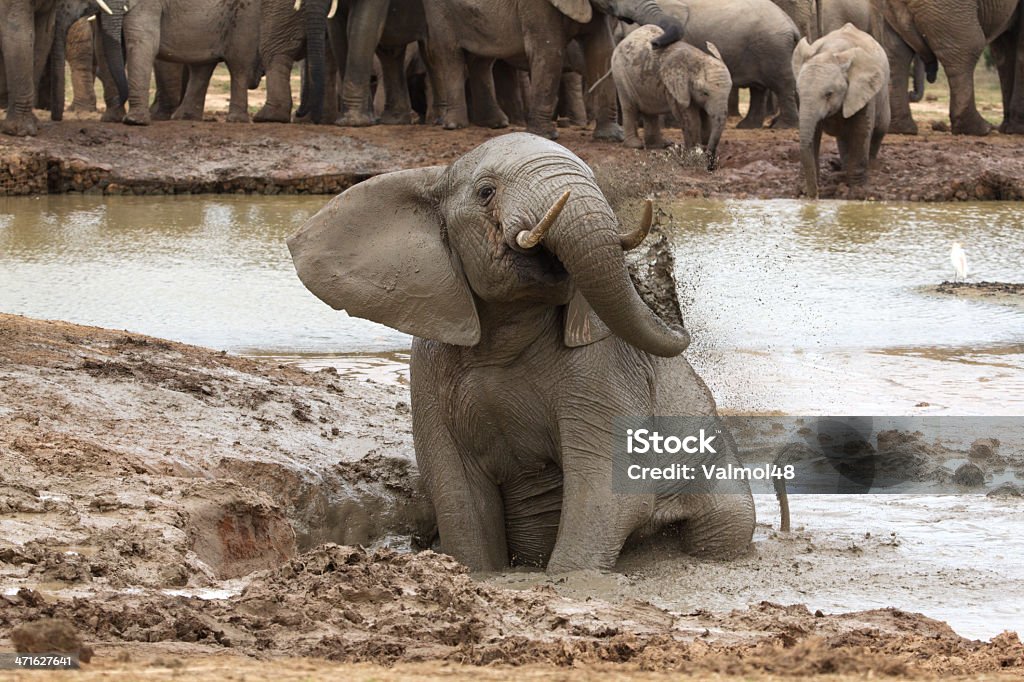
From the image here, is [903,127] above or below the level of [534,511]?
above

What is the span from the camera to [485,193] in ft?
17.9

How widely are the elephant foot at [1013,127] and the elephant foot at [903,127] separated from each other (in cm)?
106

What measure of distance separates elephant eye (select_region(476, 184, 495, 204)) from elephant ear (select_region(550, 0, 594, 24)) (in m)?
14.1

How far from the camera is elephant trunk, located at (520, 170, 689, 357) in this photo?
511 cm

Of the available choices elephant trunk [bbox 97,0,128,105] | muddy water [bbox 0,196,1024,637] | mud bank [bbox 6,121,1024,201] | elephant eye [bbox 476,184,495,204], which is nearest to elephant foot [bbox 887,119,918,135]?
mud bank [bbox 6,121,1024,201]

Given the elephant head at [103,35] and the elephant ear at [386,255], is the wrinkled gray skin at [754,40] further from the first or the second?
the elephant ear at [386,255]

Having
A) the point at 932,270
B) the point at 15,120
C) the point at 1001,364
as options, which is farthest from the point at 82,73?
the point at 1001,364

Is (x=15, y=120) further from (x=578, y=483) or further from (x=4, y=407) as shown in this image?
(x=578, y=483)

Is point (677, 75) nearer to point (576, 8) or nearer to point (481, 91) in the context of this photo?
point (576, 8)

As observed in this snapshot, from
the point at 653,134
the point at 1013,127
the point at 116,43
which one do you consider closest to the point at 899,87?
the point at 1013,127

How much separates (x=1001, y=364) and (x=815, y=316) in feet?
6.30

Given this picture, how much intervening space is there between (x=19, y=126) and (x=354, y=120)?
13.0 feet

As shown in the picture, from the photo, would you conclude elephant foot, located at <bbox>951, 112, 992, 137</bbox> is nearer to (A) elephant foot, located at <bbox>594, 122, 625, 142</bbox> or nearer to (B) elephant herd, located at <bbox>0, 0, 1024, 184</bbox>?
(B) elephant herd, located at <bbox>0, 0, 1024, 184</bbox>

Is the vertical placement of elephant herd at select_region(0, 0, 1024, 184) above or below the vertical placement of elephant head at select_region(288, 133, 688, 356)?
above
